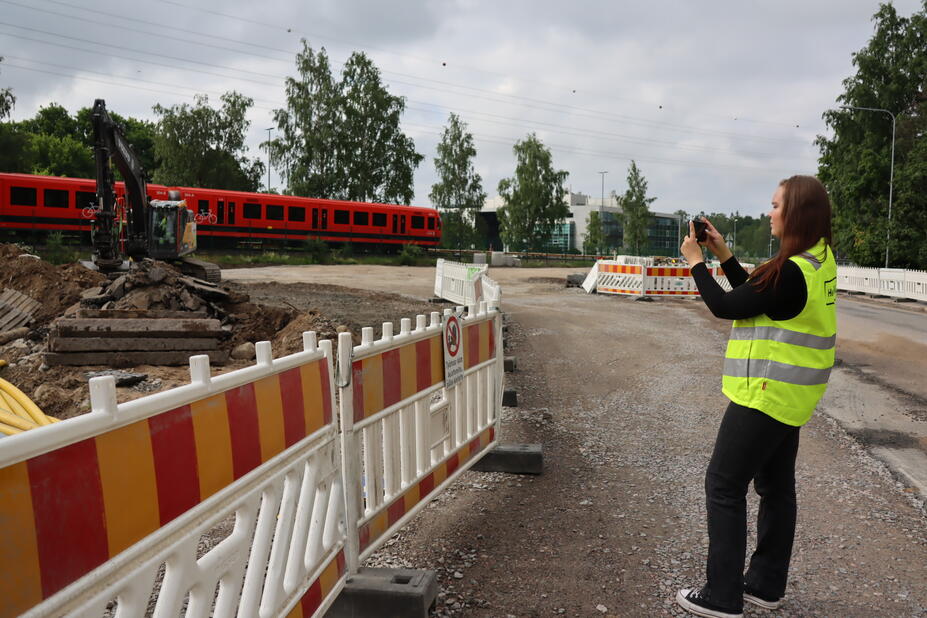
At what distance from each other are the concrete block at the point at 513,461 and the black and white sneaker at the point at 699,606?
205 centimetres

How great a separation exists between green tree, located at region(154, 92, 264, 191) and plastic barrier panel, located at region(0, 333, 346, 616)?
174 ft

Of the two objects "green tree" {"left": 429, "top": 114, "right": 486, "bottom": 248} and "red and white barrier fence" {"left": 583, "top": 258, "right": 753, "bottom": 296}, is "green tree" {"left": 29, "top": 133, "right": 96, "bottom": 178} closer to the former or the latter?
"green tree" {"left": 429, "top": 114, "right": 486, "bottom": 248}

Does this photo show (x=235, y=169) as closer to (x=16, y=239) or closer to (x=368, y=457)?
(x=16, y=239)

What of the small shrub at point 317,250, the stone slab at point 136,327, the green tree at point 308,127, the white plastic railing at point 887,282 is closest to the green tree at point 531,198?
the green tree at point 308,127

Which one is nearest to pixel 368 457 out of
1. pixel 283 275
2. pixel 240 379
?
pixel 240 379

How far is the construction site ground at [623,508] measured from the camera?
3.55 metres

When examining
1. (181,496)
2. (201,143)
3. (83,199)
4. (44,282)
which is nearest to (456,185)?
(201,143)

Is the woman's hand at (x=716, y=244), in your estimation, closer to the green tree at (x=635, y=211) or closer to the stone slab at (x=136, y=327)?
the stone slab at (x=136, y=327)

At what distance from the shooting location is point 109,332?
10914mm

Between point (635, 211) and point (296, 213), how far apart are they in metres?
39.8

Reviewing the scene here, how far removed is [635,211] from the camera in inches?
2763

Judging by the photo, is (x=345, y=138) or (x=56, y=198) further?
(x=345, y=138)

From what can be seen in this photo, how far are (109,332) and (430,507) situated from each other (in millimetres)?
8060

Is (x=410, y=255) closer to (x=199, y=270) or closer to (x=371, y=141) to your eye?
(x=371, y=141)
